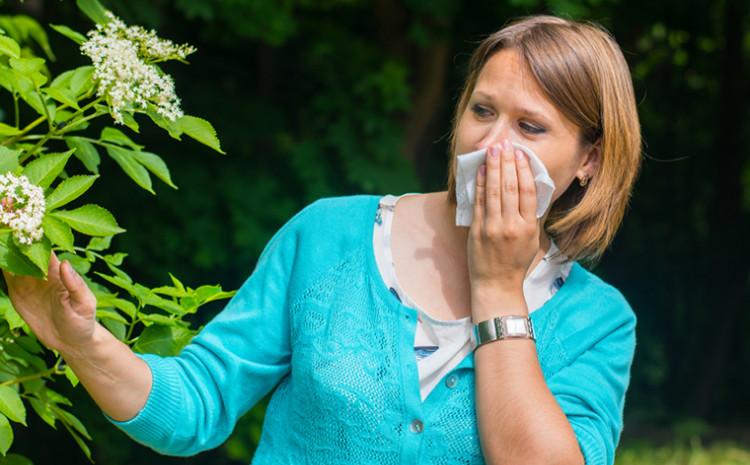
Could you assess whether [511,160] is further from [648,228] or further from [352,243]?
[648,228]

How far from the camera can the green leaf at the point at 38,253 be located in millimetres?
1344

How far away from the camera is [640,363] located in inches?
319

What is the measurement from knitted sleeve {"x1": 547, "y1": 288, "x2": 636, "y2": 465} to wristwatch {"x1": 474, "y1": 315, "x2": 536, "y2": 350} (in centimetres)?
13

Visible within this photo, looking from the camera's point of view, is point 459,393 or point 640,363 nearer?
point 459,393

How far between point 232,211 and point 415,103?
125 centimetres

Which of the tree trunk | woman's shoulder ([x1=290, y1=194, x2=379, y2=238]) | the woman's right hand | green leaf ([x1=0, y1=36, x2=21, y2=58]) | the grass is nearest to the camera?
the woman's right hand

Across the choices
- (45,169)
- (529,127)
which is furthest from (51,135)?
(529,127)

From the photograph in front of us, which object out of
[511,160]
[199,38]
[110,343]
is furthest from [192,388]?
[199,38]

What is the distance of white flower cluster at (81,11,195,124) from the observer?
1576 millimetres

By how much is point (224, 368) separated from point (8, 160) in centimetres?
56

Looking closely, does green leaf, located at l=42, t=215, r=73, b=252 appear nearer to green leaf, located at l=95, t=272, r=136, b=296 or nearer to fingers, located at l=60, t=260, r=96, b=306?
fingers, located at l=60, t=260, r=96, b=306

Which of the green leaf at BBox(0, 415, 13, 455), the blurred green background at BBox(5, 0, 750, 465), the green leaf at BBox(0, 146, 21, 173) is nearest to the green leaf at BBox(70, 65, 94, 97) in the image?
the green leaf at BBox(0, 146, 21, 173)

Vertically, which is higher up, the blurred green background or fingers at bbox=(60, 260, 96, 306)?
fingers at bbox=(60, 260, 96, 306)

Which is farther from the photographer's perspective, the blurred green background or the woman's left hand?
the blurred green background
